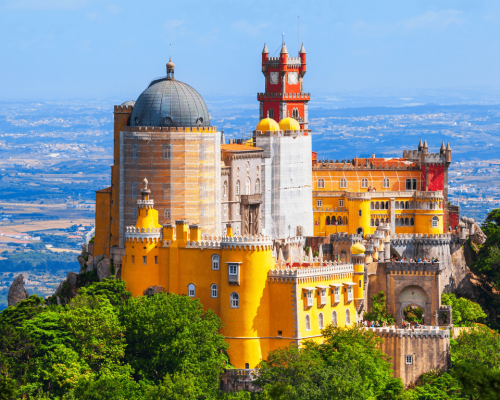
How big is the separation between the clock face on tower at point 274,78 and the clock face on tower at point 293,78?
5.27 ft

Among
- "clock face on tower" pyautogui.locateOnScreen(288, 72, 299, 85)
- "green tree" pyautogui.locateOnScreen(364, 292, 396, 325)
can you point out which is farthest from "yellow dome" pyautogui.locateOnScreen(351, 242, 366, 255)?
"clock face on tower" pyautogui.locateOnScreen(288, 72, 299, 85)

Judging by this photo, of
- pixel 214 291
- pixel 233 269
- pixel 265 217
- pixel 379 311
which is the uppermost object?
pixel 265 217

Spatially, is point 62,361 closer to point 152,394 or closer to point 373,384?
point 152,394

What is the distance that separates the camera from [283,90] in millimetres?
169625

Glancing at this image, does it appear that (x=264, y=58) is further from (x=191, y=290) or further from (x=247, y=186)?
(x=191, y=290)

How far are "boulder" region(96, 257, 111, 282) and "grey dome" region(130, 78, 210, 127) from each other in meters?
15.0

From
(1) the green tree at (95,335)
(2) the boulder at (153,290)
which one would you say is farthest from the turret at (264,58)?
(1) the green tree at (95,335)

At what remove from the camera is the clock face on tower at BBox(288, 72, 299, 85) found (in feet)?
561

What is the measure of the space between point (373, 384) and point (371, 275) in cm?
1787

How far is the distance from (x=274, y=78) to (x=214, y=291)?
57469 mm

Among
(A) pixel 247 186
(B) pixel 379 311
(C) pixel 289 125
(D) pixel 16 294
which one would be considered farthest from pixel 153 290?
(C) pixel 289 125

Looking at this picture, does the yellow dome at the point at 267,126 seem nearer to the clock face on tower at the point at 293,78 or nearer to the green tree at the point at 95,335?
the clock face on tower at the point at 293,78

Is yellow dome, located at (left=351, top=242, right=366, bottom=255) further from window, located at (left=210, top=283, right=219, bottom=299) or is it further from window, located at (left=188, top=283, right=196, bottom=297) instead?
window, located at (left=188, top=283, right=196, bottom=297)

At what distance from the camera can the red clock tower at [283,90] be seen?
556 feet
